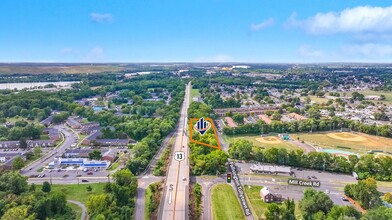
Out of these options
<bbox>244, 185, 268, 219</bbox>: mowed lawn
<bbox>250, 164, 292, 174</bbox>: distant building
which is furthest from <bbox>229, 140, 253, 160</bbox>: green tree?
<bbox>244, 185, 268, 219</bbox>: mowed lawn

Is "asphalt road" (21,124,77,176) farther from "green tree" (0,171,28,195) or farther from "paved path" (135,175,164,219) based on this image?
"paved path" (135,175,164,219)

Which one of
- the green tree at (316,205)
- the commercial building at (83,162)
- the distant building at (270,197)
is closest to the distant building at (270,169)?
the distant building at (270,197)

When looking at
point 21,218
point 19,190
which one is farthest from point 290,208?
point 19,190

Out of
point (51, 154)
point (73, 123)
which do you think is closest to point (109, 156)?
point (51, 154)

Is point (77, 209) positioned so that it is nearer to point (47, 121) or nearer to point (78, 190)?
point (78, 190)

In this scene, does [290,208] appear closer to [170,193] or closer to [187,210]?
[187,210]
